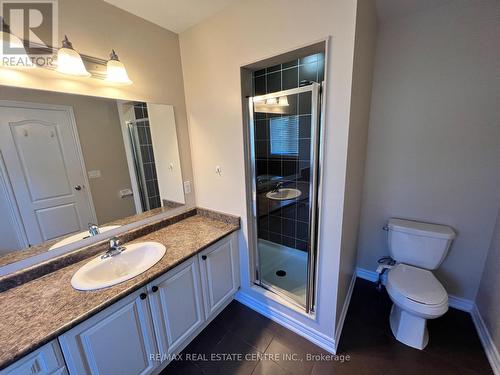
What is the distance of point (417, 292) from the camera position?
1.48m

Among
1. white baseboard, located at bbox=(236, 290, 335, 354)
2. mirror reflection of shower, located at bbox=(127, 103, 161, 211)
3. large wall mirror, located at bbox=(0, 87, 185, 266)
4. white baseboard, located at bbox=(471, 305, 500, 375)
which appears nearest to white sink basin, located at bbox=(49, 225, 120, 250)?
large wall mirror, located at bbox=(0, 87, 185, 266)

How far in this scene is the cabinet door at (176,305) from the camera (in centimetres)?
128

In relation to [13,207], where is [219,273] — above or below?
below

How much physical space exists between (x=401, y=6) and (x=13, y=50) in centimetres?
245

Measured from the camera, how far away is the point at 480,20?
1431 mm

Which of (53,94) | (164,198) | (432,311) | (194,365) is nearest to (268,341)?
(194,365)

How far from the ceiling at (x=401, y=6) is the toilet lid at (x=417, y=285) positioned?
6.65ft

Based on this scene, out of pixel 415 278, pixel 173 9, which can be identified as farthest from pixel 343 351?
pixel 173 9

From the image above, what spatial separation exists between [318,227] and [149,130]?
60.9 inches

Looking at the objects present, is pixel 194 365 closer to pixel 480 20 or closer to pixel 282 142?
pixel 282 142

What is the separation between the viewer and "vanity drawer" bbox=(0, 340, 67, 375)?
2.54ft

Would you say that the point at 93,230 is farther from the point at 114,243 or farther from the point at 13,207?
the point at 13,207

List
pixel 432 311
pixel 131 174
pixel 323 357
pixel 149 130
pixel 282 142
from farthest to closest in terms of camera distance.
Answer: pixel 282 142, pixel 149 130, pixel 131 174, pixel 323 357, pixel 432 311

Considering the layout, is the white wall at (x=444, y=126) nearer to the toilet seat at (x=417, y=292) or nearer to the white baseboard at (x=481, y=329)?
the white baseboard at (x=481, y=329)
